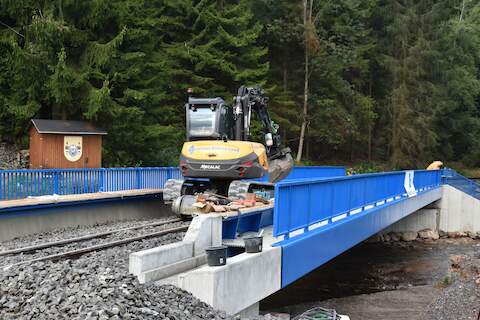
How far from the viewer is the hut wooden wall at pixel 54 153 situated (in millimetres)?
19703

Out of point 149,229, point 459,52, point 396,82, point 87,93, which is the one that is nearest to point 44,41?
point 87,93

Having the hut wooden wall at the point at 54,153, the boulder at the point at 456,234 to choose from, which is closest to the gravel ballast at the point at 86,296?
the hut wooden wall at the point at 54,153

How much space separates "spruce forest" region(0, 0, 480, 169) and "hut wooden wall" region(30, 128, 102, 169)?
8.57 ft

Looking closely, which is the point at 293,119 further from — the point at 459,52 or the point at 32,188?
the point at 32,188

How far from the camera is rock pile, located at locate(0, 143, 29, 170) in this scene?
23391 mm

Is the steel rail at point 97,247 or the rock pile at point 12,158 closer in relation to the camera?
the steel rail at point 97,247

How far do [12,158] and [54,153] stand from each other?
5.38m

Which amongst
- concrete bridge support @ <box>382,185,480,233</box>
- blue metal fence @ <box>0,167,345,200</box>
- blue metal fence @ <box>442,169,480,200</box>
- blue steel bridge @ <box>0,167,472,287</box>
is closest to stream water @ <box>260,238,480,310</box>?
concrete bridge support @ <box>382,185,480,233</box>

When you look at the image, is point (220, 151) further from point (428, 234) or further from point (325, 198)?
point (428, 234)

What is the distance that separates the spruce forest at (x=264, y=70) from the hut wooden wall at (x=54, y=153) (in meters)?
2.61

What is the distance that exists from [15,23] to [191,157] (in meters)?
16.8

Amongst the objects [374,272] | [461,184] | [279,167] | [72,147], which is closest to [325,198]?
[279,167]

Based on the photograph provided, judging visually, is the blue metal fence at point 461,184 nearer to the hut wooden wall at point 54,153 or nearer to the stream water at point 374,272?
the stream water at point 374,272

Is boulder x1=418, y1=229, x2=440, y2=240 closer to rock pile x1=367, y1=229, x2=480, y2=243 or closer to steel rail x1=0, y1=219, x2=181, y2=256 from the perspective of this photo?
rock pile x1=367, y1=229, x2=480, y2=243
